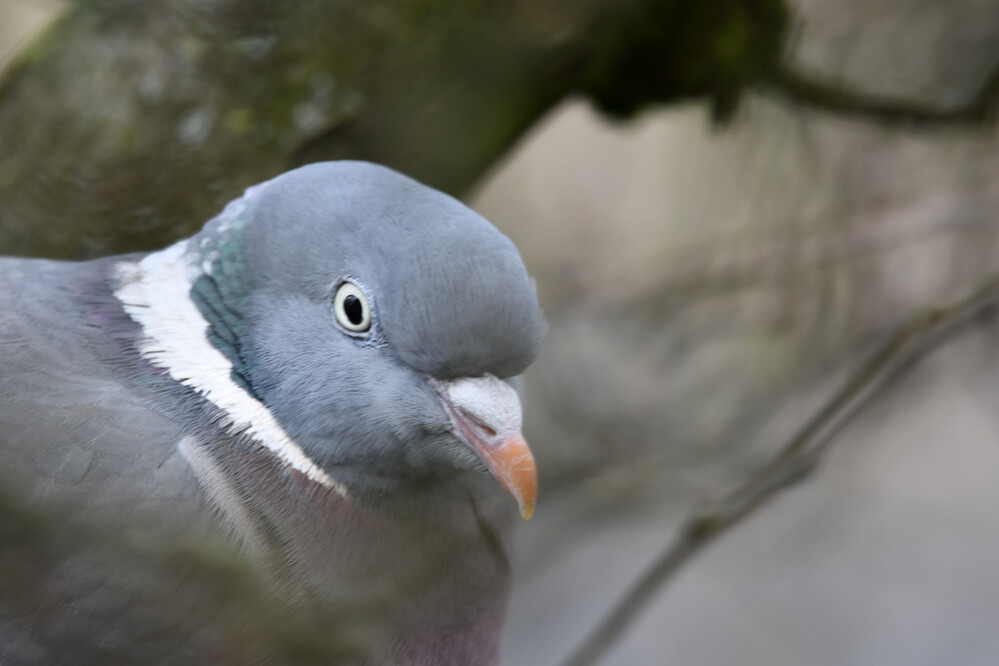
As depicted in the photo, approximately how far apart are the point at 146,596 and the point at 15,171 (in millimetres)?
1112

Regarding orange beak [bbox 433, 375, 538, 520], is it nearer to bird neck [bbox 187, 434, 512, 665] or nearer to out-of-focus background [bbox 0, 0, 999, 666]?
bird neck [bbox 187, 434, 512, 665]

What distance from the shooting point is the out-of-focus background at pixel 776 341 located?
8.17 feet

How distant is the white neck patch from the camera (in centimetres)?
158

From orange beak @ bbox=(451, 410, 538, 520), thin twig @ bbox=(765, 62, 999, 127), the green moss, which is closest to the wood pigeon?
orange beak @ bbox=(451, 410, 538, 520)

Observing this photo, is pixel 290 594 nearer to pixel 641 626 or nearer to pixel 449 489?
pixel 449 489

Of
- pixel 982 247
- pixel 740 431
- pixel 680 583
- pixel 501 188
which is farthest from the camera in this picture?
pixel 680 583

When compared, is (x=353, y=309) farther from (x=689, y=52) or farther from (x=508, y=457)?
Answer: (x=689, y=52)

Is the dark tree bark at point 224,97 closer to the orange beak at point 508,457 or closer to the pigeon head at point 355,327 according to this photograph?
the pigeon head at point 355,327

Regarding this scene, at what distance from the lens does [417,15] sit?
6.92 ft

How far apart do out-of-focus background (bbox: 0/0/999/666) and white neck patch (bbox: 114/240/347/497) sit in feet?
1.51

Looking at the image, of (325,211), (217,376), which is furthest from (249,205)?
(217,376)

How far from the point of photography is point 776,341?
9.28ft

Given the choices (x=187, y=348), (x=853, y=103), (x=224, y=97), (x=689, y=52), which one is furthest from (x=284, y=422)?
(x=853, y=103)

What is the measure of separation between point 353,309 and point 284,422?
8.6 inches
